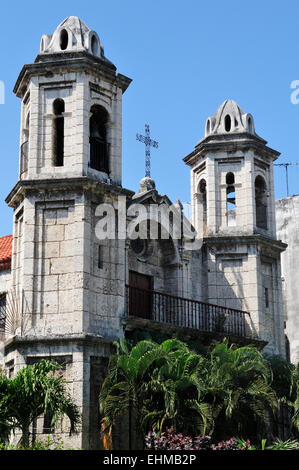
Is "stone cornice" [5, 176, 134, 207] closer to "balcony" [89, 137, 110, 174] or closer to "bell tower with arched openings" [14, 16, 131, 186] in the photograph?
"bell tower with arched openings" [14, 16, 131, 186]

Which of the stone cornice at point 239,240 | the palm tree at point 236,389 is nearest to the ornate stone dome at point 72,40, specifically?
the stone cornice at point 239,240

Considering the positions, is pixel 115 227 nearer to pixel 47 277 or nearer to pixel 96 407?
pixel 47 277

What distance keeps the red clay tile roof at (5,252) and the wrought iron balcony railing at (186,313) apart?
3.77 meters

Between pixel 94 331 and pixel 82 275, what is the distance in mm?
1390

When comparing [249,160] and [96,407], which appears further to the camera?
[249,160]

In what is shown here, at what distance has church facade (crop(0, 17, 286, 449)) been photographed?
65.0ft

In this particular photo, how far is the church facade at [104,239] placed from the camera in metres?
19.8

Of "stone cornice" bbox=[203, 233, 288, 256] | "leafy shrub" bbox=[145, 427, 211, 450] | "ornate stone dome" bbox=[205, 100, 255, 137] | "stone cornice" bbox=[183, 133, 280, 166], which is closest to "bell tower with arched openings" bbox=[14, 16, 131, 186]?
"stone cornice" bbox=[183, 133, 280, 166]

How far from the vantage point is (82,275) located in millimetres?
19844

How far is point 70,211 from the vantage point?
20.6 metres

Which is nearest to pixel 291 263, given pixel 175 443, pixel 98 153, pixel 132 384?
pixel 98 153

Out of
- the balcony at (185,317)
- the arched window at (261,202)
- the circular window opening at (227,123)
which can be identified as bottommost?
the balcony at (185,317)

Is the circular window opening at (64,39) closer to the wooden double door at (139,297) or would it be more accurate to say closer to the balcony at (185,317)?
the wooden double door at (139,297)
